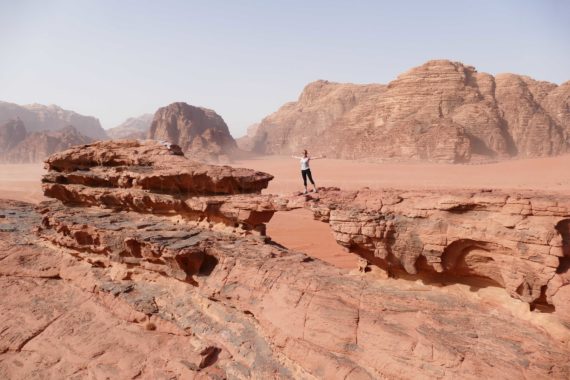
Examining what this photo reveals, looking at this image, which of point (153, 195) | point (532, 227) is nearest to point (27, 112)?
point (153, 195)

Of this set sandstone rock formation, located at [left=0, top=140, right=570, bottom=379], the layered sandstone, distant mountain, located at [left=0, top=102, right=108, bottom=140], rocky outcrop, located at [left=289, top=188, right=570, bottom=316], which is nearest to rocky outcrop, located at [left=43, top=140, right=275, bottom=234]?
sandstone rock formation, located at [left=0, top=140, right=570, bottom=379]

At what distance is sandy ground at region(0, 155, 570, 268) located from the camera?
49.5 ft

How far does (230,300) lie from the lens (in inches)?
243

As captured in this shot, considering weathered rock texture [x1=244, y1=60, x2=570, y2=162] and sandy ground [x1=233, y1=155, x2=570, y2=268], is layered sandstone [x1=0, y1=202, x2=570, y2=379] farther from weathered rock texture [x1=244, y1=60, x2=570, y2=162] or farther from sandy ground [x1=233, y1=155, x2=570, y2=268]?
weathered rock texture [x1=244, y1=60, x2=570, y2=162]

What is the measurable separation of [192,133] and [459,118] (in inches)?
1593

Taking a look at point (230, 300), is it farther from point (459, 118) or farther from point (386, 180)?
point (459, 118)

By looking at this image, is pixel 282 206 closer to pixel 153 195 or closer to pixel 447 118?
pixel 153 195

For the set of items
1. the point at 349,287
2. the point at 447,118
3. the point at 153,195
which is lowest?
the point at 349,287

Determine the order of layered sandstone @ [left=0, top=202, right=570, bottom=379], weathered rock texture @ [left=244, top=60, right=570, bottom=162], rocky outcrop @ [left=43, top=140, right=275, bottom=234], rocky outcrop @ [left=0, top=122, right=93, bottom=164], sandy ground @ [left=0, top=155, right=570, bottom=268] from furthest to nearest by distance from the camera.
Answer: rocky outcrop @ [left=0, top=122, right=93, bottom=164] < weathered rock texture @ [left=244, top=60, right=570, bottom=162] < sandy ground @ [left=0, top=155, right=570, bottom=268] < rocky outcrop @ [left=43, top=140, right=275, bottom=234] < layered sandstone @ [left=0, top=202, right=570, bottom=379]

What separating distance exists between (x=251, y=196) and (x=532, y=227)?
487 cm

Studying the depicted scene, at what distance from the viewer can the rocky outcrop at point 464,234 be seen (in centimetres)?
434

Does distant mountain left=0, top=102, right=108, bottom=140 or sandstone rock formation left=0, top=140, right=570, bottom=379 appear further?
distant mountain left=0, top=102, right=108, bottom=140

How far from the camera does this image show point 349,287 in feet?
18.2

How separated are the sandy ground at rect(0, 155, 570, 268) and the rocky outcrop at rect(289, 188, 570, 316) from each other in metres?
6.05
